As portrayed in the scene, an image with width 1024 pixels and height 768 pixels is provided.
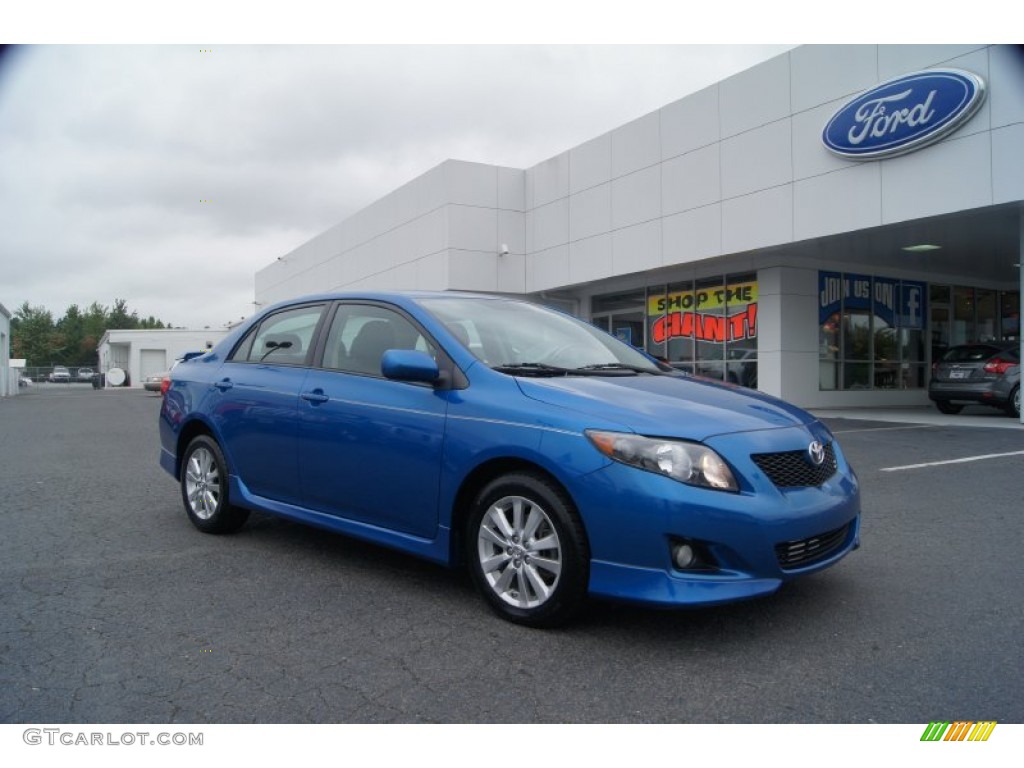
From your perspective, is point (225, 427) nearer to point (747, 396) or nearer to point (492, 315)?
point (492, 315)

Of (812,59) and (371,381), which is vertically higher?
(812,59)

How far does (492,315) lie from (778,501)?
1972 mm

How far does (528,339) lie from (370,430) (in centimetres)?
102

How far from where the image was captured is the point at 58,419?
58.0ft

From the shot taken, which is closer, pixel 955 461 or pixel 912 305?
pixel 955 461

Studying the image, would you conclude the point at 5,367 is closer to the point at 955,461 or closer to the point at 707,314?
the point at 707,314

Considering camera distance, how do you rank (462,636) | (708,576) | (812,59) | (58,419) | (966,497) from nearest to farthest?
(708,576) < (462,636) < (966,497) < (812,59) < (58,419)

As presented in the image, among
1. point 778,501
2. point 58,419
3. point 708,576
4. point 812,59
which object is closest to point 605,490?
point 708,576

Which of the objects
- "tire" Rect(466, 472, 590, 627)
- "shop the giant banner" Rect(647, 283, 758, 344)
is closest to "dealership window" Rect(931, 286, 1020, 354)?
"shop the giant banner" Rect(647, 283, 758, 344)

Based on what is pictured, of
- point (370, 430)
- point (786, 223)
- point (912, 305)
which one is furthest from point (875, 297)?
point (370, 430)

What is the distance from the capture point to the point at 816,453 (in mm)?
3504

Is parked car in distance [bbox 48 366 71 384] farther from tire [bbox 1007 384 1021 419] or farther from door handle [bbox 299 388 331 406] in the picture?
door handle [bbox 299 388 331 406]

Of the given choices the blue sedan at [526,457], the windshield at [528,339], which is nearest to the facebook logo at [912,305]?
the windshield at [528,339]
